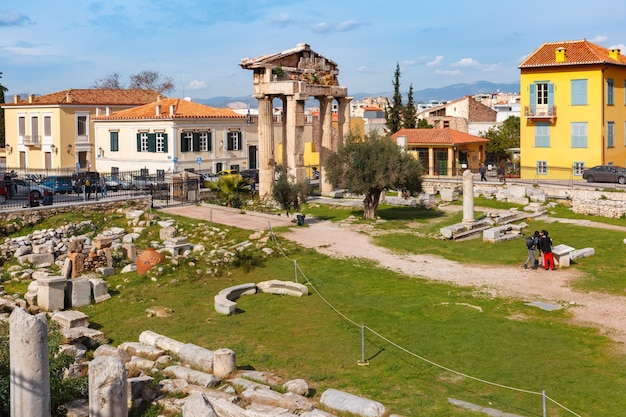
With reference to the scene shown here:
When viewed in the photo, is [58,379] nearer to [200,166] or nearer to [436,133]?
[200,166]

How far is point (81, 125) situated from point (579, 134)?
37942 mm

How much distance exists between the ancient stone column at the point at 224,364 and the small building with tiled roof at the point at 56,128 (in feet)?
150

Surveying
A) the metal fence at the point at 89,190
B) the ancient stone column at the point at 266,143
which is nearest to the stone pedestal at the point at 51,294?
the metal fence at the point at 89,190

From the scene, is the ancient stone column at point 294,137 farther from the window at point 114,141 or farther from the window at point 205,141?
the window at point 114,141

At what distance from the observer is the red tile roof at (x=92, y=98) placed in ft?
196

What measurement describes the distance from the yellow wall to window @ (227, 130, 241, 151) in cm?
2045

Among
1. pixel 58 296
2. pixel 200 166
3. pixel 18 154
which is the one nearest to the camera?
pixel 58 296

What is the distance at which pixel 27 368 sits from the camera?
10898 millimetres

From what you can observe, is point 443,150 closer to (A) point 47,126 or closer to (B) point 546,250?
(B) point 546,250

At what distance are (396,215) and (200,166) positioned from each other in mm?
19633

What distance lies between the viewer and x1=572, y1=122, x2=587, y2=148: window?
156 feet

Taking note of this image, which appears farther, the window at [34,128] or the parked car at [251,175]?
the window at [34,128]

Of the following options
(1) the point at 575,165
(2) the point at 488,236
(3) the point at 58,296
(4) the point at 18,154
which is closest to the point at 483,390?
(3) the point at 58,296

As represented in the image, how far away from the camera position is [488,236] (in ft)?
99.1
